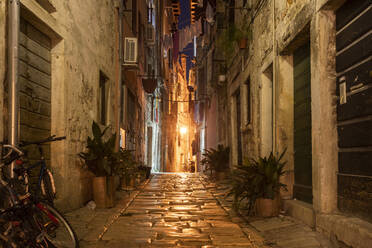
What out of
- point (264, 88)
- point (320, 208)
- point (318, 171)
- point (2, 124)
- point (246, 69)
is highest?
point (246, 69)

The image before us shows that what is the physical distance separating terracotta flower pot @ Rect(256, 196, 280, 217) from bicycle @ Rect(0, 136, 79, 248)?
298 cm

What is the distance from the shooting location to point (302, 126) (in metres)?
5.51

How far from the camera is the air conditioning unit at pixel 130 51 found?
9.84m

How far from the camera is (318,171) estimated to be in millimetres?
4219

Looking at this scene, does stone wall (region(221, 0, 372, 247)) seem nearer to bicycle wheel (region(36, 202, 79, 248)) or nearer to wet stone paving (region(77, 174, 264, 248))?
wet stone paving (region(77, 174, 264, 248))

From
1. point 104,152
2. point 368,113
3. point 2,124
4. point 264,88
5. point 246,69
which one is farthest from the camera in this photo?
point 246,69

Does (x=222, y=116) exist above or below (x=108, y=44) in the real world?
below

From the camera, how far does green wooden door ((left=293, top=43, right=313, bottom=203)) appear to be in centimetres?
523

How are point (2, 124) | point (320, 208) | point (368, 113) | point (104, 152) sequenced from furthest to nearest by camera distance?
point (104, 152) < point (320, 208) < point (2, 124) < point (368, 113)

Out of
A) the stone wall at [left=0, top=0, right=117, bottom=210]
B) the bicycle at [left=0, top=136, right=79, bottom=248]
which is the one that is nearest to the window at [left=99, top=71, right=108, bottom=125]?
the stone wall at [left=0, top=0, right=117, bottom=210]

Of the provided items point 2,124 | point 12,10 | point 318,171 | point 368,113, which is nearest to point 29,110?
point 2,124

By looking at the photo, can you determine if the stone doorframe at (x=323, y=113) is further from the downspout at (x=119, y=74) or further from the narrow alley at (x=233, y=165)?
the downspout at (x=119, y=74)

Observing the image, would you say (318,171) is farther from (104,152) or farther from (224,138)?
(224,138)

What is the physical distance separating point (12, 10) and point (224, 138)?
10857 mm
